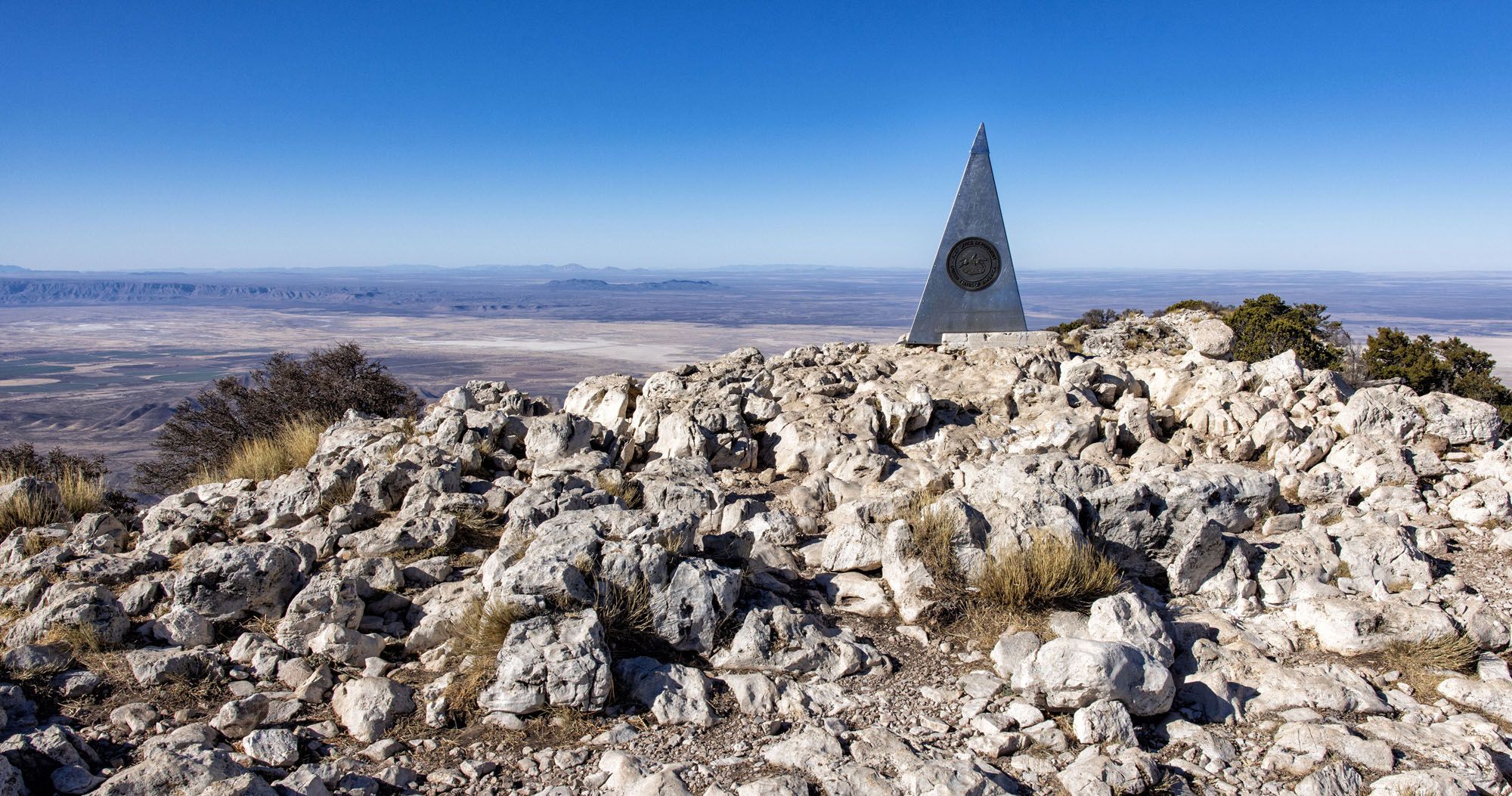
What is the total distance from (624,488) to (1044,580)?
3.24m

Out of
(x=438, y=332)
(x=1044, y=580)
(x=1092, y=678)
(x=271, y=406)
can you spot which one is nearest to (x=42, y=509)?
(x=1044, y=580)

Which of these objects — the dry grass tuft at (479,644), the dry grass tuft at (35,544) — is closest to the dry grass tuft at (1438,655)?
the dry grass tuft at (479,644)

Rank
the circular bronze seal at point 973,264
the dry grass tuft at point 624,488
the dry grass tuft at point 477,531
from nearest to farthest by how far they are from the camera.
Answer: the dry grass tuft at point 477,531 → the dry grass tuft at point 624,488 → the circular bronze seal at point 973,264

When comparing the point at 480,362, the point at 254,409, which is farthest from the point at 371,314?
the point at 254,409

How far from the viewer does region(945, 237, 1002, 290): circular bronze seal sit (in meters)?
12.2

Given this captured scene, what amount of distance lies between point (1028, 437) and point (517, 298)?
180 meters

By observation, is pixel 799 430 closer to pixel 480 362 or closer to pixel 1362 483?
pixel 1362 483

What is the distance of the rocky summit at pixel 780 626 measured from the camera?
11.5ft

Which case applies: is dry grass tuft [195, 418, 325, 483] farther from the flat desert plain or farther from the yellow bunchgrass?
the flat desert plain

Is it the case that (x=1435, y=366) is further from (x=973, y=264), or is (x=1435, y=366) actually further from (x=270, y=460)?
(x=270, y=460)

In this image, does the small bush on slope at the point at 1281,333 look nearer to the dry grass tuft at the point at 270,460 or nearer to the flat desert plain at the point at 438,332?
the dry grass tuft at the point at 270,460

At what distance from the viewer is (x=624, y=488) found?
21.0 feet

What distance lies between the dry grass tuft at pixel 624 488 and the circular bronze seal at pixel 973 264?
7.39 metres

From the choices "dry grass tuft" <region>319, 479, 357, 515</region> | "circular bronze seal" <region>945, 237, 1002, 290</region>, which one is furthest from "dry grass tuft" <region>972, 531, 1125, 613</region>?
"circular bronze seal" <region>945, 237, 1002, 290</region>
